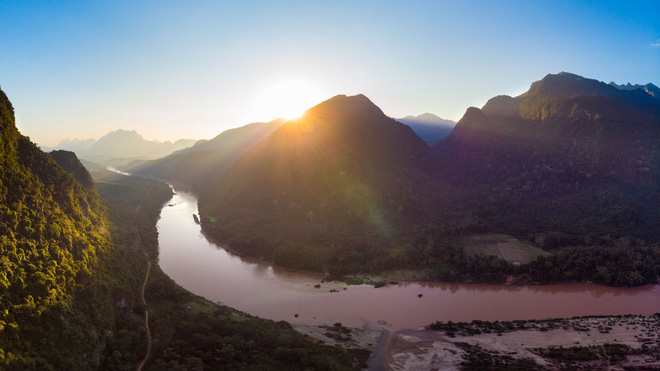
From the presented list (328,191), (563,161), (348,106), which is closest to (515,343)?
(328,191)

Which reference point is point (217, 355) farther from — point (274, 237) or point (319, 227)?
point (319, 227)

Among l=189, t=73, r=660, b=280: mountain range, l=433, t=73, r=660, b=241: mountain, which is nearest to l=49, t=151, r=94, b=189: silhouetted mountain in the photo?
l=189, t=73, r=660, b=280: mountain range

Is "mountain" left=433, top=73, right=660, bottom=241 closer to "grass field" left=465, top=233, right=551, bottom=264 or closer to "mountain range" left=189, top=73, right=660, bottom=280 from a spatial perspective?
"mountain range" left=189, top=73, right=660, bottom=280

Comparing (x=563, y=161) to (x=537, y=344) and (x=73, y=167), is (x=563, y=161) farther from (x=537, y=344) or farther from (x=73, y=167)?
(x=73, y=167)

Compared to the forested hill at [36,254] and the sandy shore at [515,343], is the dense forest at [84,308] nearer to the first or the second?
the forested hill at [36,254]

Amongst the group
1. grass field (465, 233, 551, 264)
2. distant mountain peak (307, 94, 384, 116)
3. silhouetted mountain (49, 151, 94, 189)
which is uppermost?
distant mountain peak (307, 94, 384, 116)

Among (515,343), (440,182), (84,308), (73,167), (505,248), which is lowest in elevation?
(515,343)

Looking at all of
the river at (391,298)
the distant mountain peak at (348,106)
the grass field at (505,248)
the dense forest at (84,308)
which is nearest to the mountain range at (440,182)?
the distant mountain peak at (348,106)

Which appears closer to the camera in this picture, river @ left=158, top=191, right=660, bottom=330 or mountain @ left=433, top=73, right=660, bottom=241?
river @ left=158, top=191, right=660, bottom=330
